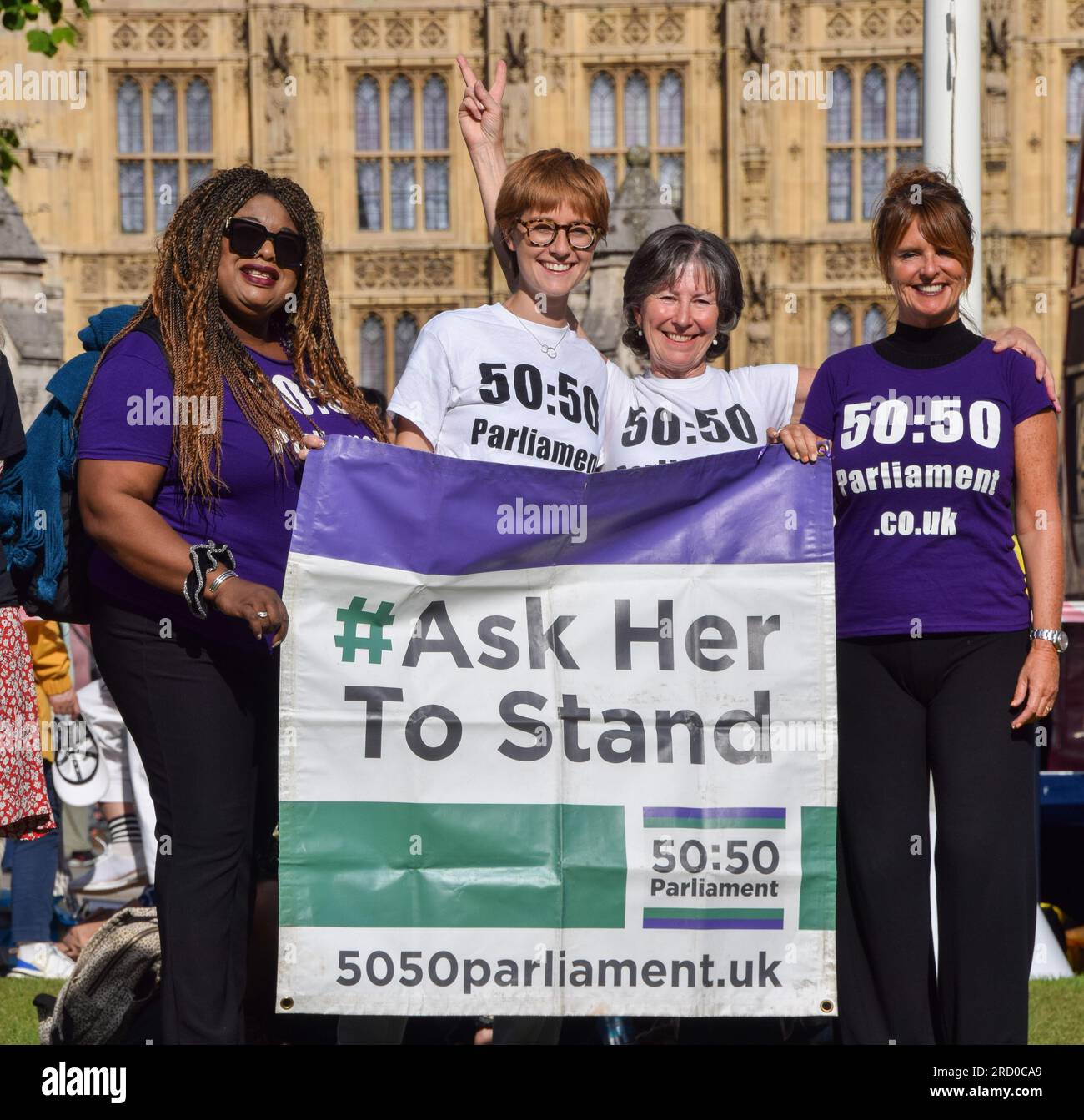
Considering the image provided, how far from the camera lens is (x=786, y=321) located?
28.4 meters

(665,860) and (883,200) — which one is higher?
(883,200)

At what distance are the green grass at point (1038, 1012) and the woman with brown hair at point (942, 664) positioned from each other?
1289 millimetres

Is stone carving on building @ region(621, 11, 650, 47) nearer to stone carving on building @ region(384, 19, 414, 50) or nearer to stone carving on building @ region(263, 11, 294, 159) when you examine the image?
stone carving on building @ region(384, 19, 414, 50)

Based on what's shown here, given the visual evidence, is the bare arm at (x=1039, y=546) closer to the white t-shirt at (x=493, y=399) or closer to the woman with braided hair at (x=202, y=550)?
the white t-shirt at (x=493, y=399)

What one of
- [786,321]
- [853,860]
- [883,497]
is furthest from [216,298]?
[786,321]

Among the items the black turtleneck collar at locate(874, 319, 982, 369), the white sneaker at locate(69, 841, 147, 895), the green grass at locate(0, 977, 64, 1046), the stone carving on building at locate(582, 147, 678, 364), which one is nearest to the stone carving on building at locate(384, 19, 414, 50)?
the stone carving on building at locate(582, 147, 678, 364)

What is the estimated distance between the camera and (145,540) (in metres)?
3.11

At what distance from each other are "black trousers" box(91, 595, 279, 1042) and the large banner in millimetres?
106

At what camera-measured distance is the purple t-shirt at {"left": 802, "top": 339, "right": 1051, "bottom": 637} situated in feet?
10.8

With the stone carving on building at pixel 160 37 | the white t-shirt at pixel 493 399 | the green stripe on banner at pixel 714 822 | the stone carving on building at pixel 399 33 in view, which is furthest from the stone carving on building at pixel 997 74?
→ the green stripe on banner at pixel 714 822

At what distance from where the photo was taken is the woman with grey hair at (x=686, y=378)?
3.64 metres

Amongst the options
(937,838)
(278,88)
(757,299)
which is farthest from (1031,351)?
(278,88)

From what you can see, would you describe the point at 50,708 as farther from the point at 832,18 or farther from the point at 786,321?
the point at 832,18

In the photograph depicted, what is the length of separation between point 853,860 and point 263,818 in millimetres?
1139
